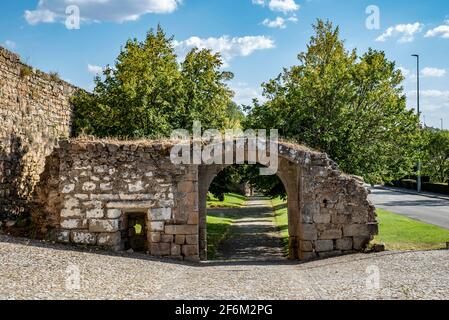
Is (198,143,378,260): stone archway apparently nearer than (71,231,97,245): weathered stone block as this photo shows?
No

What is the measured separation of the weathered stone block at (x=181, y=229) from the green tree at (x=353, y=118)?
5909 mm

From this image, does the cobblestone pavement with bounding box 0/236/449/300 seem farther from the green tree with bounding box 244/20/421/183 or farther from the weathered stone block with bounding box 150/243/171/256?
the green tree with bounding box 244/20/421/183

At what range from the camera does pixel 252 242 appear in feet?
59.8

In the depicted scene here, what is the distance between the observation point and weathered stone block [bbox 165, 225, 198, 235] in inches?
464

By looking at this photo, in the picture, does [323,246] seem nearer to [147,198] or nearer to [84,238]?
[147,198]

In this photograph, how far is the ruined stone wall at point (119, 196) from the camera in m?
11.6

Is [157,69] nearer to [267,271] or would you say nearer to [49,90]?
[49,90]

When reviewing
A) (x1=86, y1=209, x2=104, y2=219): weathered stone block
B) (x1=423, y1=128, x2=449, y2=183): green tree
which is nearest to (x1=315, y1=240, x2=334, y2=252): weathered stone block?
(x1=86, y1=209, x2=104, y2=219): weathered stone block

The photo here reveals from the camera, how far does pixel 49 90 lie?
640 inches

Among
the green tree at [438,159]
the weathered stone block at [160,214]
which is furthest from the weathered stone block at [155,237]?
the green tree at [438,159]

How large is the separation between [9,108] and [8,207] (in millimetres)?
2757

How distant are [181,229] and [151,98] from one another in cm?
748

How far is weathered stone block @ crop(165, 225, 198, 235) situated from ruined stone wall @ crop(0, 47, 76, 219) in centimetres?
473

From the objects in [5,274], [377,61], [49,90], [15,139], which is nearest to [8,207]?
[15,139]
